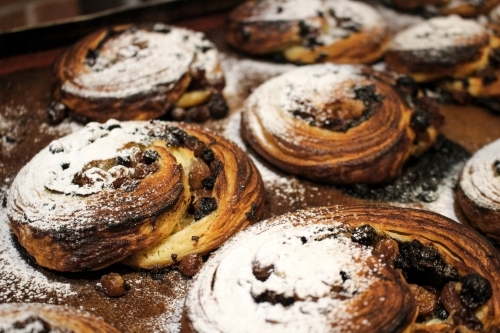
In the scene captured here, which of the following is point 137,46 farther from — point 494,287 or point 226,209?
point 494,287

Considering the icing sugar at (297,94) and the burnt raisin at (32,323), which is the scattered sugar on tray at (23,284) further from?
the icing sugar at (297,94)

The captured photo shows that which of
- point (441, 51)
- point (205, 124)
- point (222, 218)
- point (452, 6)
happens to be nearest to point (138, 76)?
point (205, 124)

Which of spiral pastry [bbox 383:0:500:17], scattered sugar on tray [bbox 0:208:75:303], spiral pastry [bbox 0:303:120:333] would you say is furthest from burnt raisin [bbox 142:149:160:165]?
spiral pastry [bbox 383:0:500:17]

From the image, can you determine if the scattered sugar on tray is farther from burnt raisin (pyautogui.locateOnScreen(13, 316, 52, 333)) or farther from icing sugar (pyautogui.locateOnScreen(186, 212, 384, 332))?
icing sugar (pyautogui.locateOnScreen(186, 212, 384, 332))

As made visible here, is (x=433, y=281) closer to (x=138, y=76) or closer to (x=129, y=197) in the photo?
(x=129, y=197)

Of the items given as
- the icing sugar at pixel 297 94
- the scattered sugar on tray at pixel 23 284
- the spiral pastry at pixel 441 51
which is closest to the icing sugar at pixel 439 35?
the spiral pastry at pixel 441 51

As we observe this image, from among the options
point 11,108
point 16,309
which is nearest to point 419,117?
point 16,309
